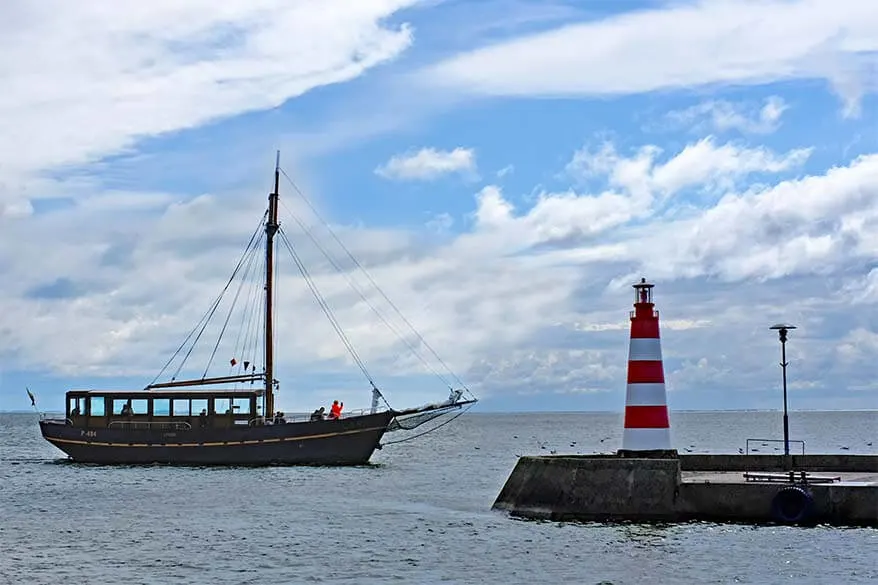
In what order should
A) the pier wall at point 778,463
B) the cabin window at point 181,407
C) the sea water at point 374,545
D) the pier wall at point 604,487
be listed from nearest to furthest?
the sea water at point 374,545 < the pier wall at point 604,487 < the pier wall at point 778,463 < the cabin window at point 181,407

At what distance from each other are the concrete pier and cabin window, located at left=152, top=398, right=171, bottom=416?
32281 mm

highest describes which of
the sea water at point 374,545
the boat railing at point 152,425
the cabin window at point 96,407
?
the cabin window at point 96,407

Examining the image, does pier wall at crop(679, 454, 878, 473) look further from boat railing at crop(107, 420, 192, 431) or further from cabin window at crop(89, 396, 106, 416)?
cabin window at crop(89, 396, 106, 416)

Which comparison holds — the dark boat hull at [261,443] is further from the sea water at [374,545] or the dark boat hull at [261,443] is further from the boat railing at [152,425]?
the sea water at [374,545]

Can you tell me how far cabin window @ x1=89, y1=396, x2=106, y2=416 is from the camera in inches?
2359

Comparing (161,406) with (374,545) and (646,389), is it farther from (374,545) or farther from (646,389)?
(646,389)

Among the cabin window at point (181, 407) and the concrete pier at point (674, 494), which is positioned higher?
the cabin window at point (181, 407)

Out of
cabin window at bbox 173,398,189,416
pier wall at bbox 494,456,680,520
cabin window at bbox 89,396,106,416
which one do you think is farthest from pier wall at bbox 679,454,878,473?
cabin window at bbox 89,396,106,416

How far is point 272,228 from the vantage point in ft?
202

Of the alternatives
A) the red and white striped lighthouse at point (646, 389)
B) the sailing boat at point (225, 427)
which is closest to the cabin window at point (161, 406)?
the sailing boat at point (225, 427)

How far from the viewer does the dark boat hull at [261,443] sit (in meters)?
56.7

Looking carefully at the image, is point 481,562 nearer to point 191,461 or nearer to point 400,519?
point 400,519

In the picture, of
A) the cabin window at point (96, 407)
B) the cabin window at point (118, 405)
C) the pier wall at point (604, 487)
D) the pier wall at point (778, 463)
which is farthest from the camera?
the cabin window at point (96, 407)

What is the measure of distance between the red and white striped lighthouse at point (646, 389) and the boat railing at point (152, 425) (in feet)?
111
